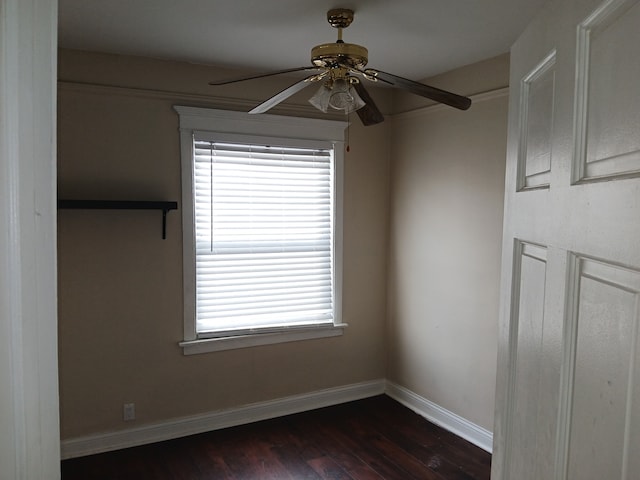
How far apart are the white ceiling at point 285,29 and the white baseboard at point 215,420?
8.06 ft

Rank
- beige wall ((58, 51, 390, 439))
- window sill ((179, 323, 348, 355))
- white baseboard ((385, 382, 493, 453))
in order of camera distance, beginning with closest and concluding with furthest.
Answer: beige wall ((58, 51, 390, 439)), white baseboard ((385, 382, 493, 453)), window sill ((179, 323, 348, 355))

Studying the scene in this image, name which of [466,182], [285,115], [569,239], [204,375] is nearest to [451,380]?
[466,182]

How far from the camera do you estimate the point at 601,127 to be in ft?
2.35

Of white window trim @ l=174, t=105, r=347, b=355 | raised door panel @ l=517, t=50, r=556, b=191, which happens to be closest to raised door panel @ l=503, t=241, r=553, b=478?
raised door panel @ l=517, t=50, r=556, b=191

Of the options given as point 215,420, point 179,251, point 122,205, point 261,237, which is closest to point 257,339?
point 215,420

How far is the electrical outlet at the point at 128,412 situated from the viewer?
333cm

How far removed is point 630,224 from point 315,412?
3.61 m

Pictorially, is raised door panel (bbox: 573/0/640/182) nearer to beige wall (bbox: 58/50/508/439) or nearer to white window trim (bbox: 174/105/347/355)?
beige wall (bbox: 58/50/508/439)

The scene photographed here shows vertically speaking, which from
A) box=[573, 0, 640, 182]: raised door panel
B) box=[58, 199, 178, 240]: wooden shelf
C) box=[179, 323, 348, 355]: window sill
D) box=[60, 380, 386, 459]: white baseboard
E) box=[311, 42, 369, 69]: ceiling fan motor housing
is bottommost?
box=[60, 380, 386, 459]: white baseboard

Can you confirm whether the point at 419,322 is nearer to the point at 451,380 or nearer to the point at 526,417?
the point at 451,380

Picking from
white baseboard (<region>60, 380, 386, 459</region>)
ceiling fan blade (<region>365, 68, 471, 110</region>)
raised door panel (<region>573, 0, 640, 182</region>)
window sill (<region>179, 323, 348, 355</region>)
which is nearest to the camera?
raised door panel (<region>573, 0, 640, 182</region>)

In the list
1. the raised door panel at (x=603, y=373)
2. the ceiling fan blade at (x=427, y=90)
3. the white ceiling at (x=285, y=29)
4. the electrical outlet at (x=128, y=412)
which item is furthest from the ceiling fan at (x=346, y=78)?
the electrical outlet at (x=128, y=412)

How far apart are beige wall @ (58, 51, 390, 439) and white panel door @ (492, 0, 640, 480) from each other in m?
2.64

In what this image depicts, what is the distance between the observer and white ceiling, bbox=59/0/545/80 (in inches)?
93.4
